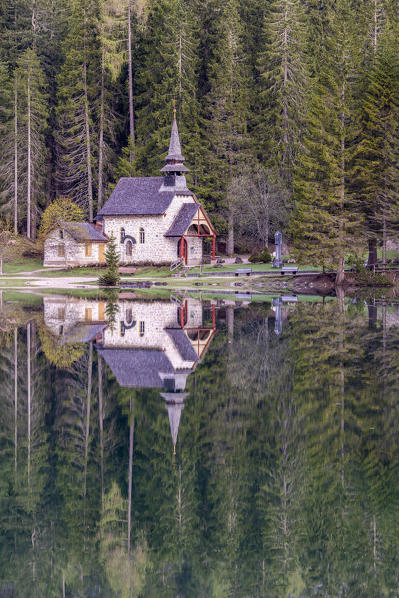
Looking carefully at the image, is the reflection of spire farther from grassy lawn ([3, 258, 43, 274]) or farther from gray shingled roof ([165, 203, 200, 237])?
grassy lawn ([3, 258, 43, 274])

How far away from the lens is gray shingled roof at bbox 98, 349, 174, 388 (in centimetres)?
1788

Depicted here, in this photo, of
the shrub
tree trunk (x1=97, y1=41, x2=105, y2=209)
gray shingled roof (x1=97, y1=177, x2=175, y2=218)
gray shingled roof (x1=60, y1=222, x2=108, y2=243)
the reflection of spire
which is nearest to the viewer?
the reflection of spire

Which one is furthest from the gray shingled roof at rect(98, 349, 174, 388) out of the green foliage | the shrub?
the green foliage

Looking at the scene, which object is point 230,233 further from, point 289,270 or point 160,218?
point 289,270

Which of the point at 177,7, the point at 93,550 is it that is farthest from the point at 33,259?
the point at 93,550

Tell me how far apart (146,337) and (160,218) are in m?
40.1

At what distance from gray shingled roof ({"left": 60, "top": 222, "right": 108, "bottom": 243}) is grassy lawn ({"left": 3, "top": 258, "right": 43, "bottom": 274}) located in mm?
4217

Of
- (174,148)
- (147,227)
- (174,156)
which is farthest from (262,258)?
(174,148)

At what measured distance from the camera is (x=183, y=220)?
64188mm

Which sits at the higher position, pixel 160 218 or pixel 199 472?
pixel 160 218

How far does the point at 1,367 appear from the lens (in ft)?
62.2

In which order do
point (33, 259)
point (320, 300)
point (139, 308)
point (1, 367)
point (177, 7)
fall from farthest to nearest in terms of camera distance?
point (177, 7) < point (33, 259) < point (320, 300) < point (139, 308) < point (1, 367)

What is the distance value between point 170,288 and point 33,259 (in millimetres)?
23289

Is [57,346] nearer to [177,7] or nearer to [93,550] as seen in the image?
[93,550]
